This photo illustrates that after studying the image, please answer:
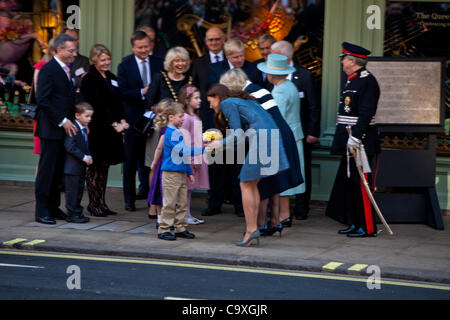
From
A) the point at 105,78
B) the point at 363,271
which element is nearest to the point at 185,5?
the point at 105,78

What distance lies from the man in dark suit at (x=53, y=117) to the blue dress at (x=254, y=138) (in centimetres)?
212

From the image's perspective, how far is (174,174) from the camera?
8.71m

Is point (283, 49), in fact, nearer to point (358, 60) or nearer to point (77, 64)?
point (358, 60)

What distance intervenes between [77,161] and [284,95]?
246 centimetres

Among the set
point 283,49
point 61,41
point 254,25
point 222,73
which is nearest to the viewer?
point 61,41

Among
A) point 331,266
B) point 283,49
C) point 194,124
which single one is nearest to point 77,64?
point 194,124

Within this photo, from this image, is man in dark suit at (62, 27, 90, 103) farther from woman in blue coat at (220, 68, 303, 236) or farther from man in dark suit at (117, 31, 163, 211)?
woman in blue coat at (220, 68, 303, 236)

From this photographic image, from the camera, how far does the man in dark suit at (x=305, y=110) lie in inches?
390

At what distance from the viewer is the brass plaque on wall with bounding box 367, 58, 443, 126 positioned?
9.98 meters

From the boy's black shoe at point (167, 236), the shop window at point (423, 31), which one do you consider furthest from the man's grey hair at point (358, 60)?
the boy's black shoe at point (167, 236)

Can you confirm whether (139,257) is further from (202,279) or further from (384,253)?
(384,253)

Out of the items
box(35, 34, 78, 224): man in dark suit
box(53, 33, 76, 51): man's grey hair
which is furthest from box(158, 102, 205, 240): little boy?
box(53, 33, 76, 51): man's grey hair

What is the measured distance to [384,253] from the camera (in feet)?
27.3

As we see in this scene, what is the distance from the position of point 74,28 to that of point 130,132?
2.28m
